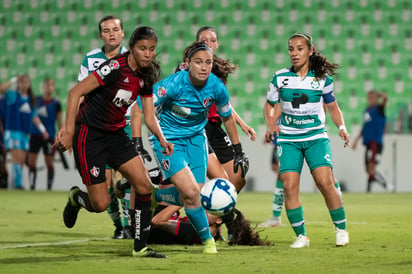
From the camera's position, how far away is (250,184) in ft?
61.9

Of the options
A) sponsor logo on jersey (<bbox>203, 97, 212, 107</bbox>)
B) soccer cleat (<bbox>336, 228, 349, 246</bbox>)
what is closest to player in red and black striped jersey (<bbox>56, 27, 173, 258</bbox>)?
sponsor logo on jersey (<bbox>203, 97, 212, 107</bbox>)

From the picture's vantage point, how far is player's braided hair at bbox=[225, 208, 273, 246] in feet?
23.1

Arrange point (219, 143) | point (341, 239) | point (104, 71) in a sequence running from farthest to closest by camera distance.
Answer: point (219, 143) → point (341, 239) → point (104, 71)

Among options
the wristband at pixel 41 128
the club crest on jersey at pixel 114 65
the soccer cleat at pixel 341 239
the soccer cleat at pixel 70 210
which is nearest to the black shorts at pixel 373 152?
the wristband at pixel 41 128

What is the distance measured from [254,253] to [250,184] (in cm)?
1256

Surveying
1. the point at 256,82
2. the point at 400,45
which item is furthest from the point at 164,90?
the point at 400,45

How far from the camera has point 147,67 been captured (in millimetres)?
6055

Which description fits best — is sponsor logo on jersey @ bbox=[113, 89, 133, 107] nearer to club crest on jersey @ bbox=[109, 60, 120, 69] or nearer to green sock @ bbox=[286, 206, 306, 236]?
club crest on jersey @ bbox=[109, 60, 120, 69]

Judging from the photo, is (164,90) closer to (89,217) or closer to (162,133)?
(162,133)

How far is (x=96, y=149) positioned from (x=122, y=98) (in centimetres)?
45

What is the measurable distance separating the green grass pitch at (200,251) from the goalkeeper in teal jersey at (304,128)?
345mm

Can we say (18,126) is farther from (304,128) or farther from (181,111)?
(181,111)

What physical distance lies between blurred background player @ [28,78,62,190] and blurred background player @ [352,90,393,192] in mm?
6880

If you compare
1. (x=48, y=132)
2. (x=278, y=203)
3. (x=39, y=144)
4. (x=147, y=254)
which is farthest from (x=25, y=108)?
(x=147, y=254)
